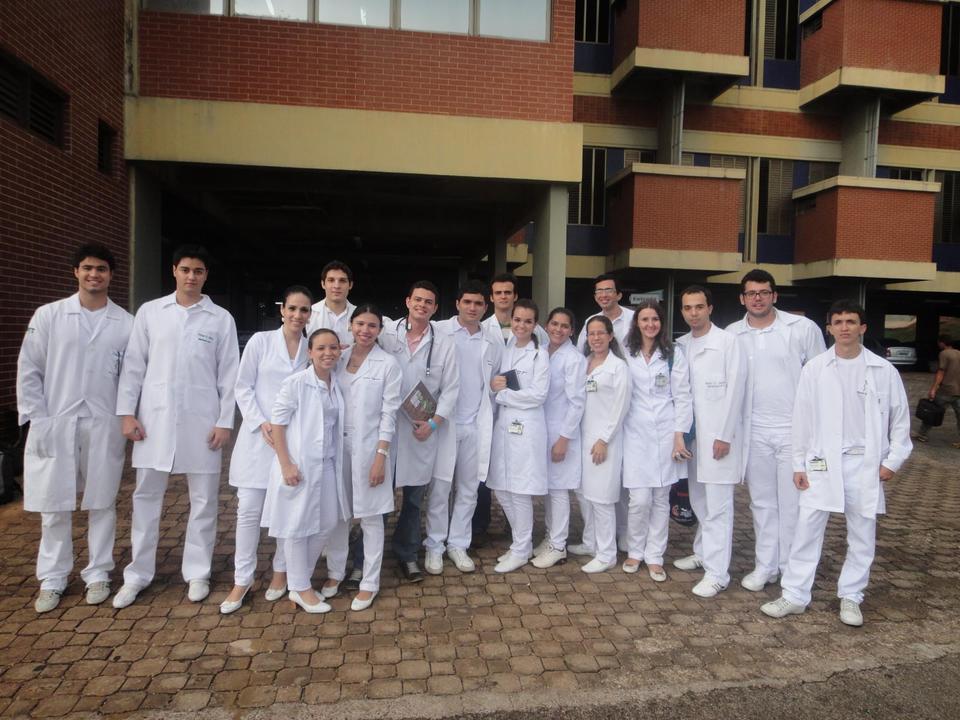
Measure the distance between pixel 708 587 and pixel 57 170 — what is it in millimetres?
7772

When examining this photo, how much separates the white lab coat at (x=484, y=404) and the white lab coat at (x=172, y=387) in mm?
1451

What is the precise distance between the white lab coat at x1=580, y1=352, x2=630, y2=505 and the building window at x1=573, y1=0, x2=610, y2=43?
42.3 ft

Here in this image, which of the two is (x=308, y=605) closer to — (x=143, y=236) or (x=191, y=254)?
(x=191, y=254)

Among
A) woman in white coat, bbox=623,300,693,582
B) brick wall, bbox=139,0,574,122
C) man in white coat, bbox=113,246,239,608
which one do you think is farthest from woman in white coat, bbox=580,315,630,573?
brick wall, bbox=139,0,574,122

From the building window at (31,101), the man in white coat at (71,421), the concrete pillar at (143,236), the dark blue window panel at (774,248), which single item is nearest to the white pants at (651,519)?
the man in white coat at (71,421)

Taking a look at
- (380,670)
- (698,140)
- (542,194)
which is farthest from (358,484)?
(698,140)

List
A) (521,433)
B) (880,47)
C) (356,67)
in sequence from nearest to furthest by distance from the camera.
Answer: (521,433), (356,67), (880,47)

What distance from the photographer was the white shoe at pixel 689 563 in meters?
4.72

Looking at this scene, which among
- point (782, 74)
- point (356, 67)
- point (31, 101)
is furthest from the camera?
point (782, 74)

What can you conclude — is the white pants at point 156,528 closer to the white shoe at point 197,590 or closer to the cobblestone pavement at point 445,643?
the white shoe at point 197,590

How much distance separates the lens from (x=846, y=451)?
3.96 meters

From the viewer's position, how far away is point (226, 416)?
164 inches

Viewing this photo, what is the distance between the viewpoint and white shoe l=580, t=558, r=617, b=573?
463cm

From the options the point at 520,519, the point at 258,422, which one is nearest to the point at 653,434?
the point at 520,519
